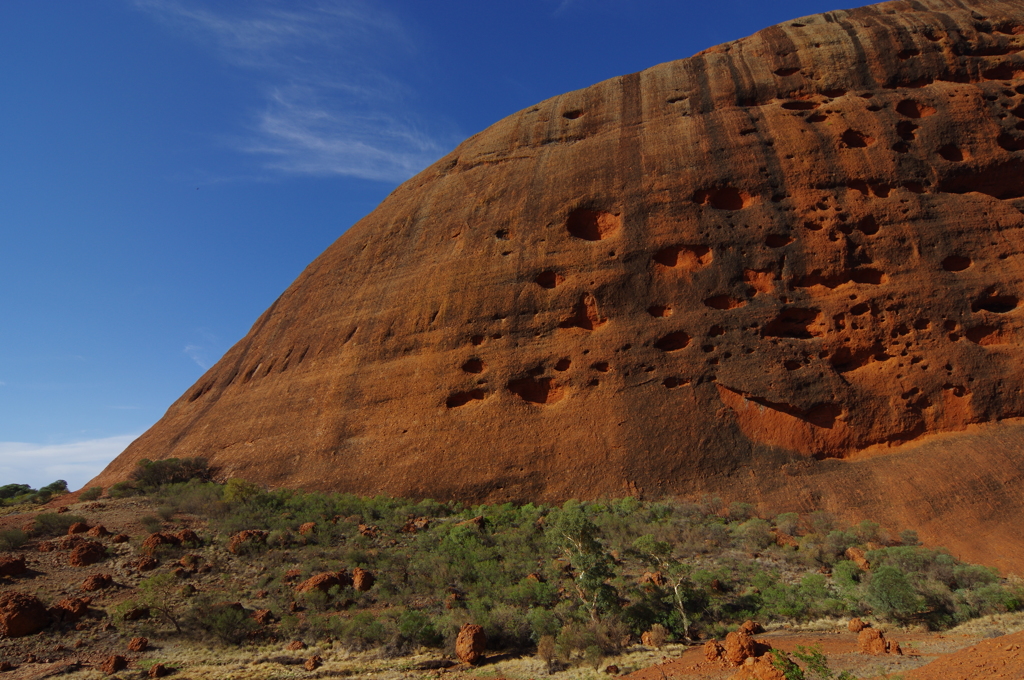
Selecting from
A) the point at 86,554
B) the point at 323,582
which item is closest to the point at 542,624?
the point at 323,582

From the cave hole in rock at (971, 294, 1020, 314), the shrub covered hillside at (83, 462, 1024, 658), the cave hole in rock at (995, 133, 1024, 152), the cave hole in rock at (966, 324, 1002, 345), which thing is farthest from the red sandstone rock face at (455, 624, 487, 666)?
the cave hole in rock at (995, 133, 1024, 152)

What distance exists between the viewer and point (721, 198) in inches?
610

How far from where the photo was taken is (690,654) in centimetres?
736

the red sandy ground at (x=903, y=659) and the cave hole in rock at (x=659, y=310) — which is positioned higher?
the cave hole in rock at (x=659, y=310)

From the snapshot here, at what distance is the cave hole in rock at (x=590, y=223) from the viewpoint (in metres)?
15.8

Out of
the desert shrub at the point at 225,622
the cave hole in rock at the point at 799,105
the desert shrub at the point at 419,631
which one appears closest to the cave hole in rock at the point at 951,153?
the cave hole in rock at the point at 799,105

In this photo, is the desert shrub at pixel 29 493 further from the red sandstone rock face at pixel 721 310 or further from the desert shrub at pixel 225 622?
the desert shrub at pixel 225 622

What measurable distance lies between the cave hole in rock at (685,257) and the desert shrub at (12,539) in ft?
45.4

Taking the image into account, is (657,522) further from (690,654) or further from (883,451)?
(883,451)

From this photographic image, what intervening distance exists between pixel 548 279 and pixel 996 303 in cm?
998

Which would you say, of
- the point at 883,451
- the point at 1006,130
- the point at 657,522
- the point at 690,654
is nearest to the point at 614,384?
the point at 657,522

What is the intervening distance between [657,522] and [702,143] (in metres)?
10.1

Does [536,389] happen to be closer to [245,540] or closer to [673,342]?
[673,342]

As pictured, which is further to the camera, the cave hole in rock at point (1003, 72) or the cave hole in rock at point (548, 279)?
the cave hole in rock at point (1003, 72)
